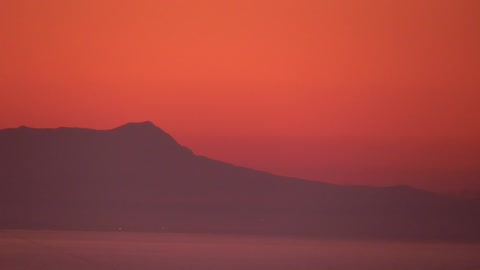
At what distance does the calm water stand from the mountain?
0.82ft

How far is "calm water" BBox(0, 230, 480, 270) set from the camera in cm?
947

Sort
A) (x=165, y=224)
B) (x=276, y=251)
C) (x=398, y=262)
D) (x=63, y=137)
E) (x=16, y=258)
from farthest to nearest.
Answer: (x=165, y=224)
(x=63, y=137)
(x=276, y=251)
(x=398, y=262)
(x=16, y=258)

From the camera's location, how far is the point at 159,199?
492 inches

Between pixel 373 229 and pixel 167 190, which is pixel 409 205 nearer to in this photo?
pixel 373 229

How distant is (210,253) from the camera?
10.7 meters

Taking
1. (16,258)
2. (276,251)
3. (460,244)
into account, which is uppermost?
(460,244)

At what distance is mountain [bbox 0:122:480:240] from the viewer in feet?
39.6

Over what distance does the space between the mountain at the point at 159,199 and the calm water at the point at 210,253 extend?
0.25 meters

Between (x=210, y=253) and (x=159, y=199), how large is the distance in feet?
6.81

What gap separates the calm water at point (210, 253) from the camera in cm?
947

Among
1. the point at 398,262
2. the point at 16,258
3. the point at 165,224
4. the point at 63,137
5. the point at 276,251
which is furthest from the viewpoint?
the point at 165,224

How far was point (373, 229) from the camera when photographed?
41.7 feet

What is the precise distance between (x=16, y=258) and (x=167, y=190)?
11.2ft

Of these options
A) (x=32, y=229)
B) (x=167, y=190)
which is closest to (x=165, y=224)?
(x=167, y=190)
